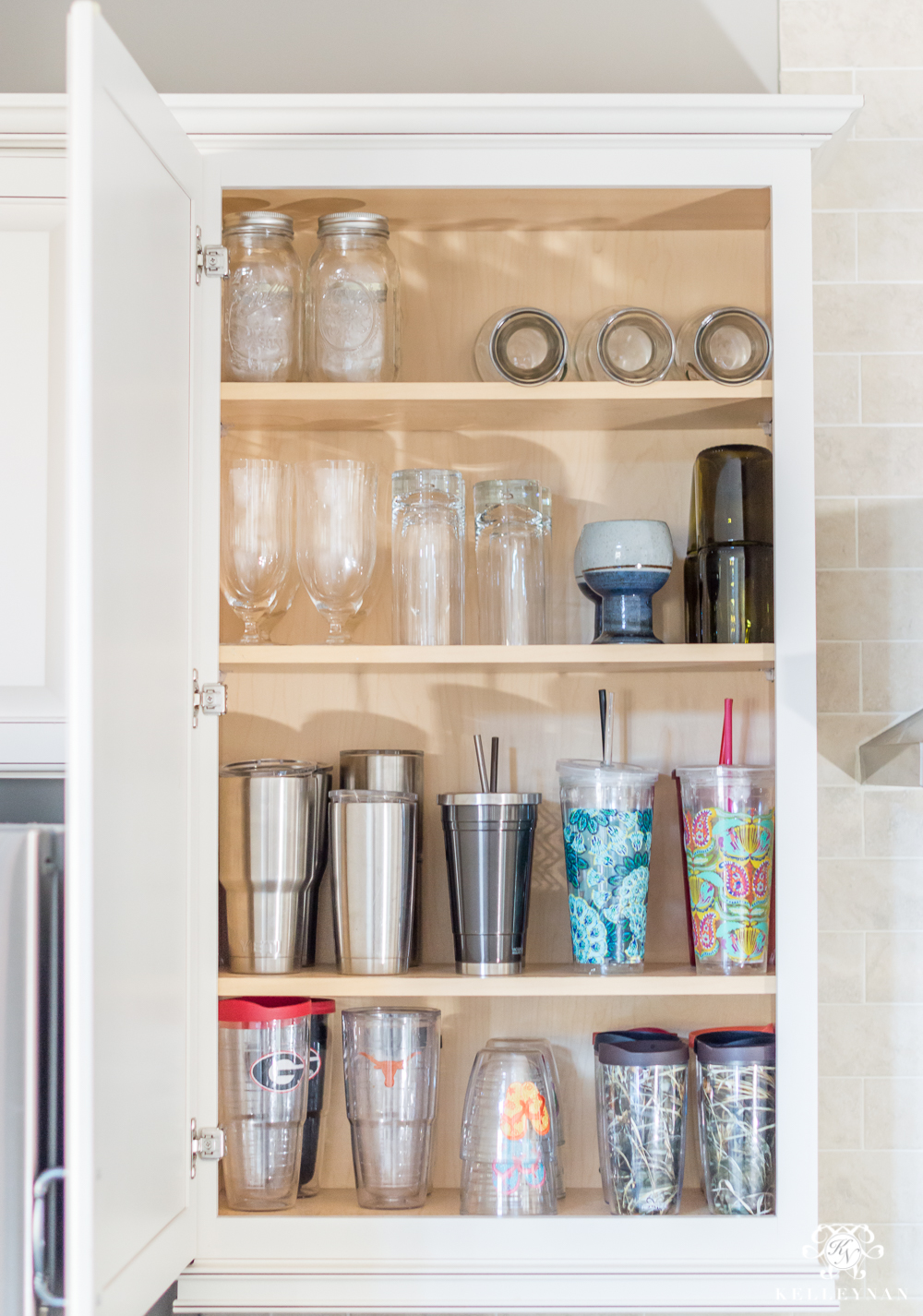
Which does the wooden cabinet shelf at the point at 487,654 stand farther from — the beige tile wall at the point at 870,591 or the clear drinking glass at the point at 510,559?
the beige tile wall at the point at 870,591

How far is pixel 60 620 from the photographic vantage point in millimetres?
1342

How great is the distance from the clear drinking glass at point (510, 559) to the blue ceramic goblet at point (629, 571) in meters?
0.07

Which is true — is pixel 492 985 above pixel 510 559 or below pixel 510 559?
below

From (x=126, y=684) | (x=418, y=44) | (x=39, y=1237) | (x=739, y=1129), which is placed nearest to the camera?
(x=126, y=684)

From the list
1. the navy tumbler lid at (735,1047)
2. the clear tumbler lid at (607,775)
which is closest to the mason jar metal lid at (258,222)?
the clear tumbler lid at (607,775)

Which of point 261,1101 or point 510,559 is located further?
point 510,559

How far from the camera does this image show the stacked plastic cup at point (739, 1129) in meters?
1.31

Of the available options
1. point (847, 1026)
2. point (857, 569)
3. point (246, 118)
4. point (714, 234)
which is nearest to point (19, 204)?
point (246, 118)

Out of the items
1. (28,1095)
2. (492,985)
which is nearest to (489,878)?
(492,985)

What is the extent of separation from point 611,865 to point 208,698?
0.52 metres

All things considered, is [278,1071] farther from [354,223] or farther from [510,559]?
[354,223]

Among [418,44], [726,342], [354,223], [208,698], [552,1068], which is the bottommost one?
[552,1068]

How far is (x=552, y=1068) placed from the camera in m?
1.40

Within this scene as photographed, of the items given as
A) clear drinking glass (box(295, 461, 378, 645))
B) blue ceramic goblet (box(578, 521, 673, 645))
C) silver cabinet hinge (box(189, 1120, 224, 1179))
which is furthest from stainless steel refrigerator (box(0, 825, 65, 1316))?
blue ceramic goblet (box(578, 521, 673, 645))
